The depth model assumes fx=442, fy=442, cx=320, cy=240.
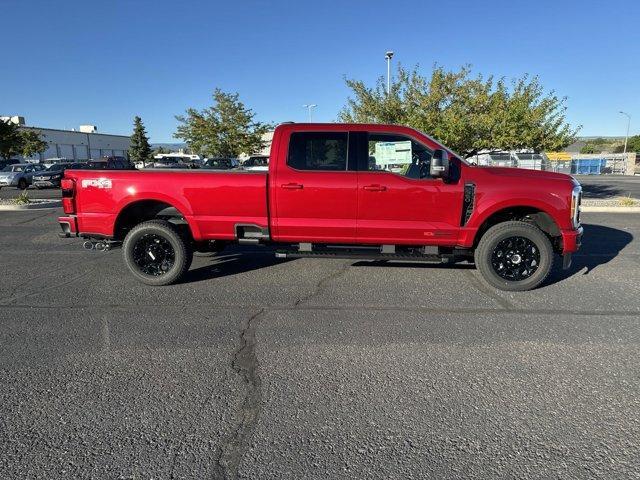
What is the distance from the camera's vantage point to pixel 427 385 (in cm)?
326

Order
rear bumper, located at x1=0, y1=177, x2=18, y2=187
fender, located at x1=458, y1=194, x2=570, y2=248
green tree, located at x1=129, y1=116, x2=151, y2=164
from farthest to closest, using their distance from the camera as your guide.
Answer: green tree, located at x1=129, y1=116, x2=151, y2=164
rear bumper, located at x1=0, y1=177, x2=18, y2=187
fender, located at x1=458, y1=194, x2=570, y2=248

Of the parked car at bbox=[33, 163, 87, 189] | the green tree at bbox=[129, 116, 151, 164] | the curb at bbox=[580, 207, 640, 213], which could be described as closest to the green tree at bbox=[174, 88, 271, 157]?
the parked car at bbox=[33, 163, 87, 189]

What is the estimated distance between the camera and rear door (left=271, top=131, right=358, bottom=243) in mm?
5566

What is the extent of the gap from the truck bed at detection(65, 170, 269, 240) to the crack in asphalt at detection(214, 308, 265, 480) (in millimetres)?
1914

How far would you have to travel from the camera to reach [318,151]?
5715mm

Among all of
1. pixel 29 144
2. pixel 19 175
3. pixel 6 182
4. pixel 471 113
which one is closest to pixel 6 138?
pixel 19 175

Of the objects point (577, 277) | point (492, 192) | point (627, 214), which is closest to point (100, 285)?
point (492, 192)

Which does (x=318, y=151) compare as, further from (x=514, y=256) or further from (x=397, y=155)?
(x=514, y=256)

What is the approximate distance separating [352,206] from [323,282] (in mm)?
1136

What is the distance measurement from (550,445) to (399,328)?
1.86m

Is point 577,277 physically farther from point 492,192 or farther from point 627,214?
point 627,214

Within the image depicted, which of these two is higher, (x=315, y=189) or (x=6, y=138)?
(x=6, y=138)

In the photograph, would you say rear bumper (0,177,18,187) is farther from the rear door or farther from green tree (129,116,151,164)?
green tree (129,116,151,164)

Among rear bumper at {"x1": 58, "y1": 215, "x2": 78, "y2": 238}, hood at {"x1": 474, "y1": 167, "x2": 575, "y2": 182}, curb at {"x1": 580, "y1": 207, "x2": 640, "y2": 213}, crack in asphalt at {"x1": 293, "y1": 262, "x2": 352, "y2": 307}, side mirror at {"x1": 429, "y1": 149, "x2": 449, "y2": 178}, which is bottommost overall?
crack in asphalt at {"x1": 293, "y1": 262, "x2": 352, "y2": 307}
